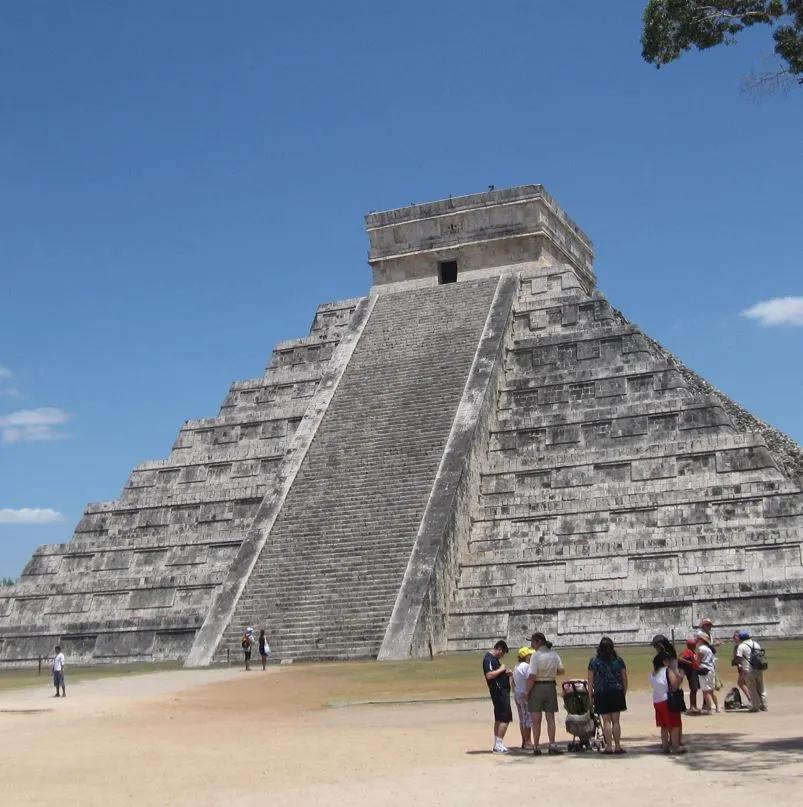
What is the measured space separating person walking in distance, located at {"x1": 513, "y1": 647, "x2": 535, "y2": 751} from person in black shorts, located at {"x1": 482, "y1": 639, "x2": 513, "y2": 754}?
10 centimetres

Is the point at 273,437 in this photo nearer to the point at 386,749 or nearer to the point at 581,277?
the point at 581,277

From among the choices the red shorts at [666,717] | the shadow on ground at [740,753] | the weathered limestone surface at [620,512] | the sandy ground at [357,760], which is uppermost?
the weathered limestone surface at [620,512]

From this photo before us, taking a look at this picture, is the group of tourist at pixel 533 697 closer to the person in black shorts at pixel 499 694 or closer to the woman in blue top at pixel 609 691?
the person in black shorts at pixel 499 694

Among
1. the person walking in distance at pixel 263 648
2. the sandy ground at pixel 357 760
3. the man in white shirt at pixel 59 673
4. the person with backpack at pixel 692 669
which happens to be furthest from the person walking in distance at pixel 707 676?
the man in white shirt at pixel 59 673

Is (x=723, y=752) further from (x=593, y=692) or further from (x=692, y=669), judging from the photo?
(x=692, y=669)

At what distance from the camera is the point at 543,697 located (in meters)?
9.68

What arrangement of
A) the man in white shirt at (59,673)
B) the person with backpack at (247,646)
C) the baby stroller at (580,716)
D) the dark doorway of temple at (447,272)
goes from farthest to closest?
the dark doorway of temple at (447,272) → the person with backpack at (247,646) → the man in white shirt at (59,673) → the baby stroller at (580,716)

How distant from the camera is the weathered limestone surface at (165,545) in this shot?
2225cm

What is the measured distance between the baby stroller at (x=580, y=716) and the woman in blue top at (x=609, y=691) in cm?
9

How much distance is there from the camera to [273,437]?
25.6 m

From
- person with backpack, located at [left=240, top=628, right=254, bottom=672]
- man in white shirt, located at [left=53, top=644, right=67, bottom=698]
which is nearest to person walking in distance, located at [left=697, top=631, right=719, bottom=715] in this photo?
person with backpack, located at [left=240, top=628, right=254, bottom=672]

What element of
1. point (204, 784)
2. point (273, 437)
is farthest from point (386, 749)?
point (273, 437)

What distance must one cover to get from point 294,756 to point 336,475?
43.5 feet

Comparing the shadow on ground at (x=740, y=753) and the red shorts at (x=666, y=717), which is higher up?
the red shorts at (x=666, y=717)
